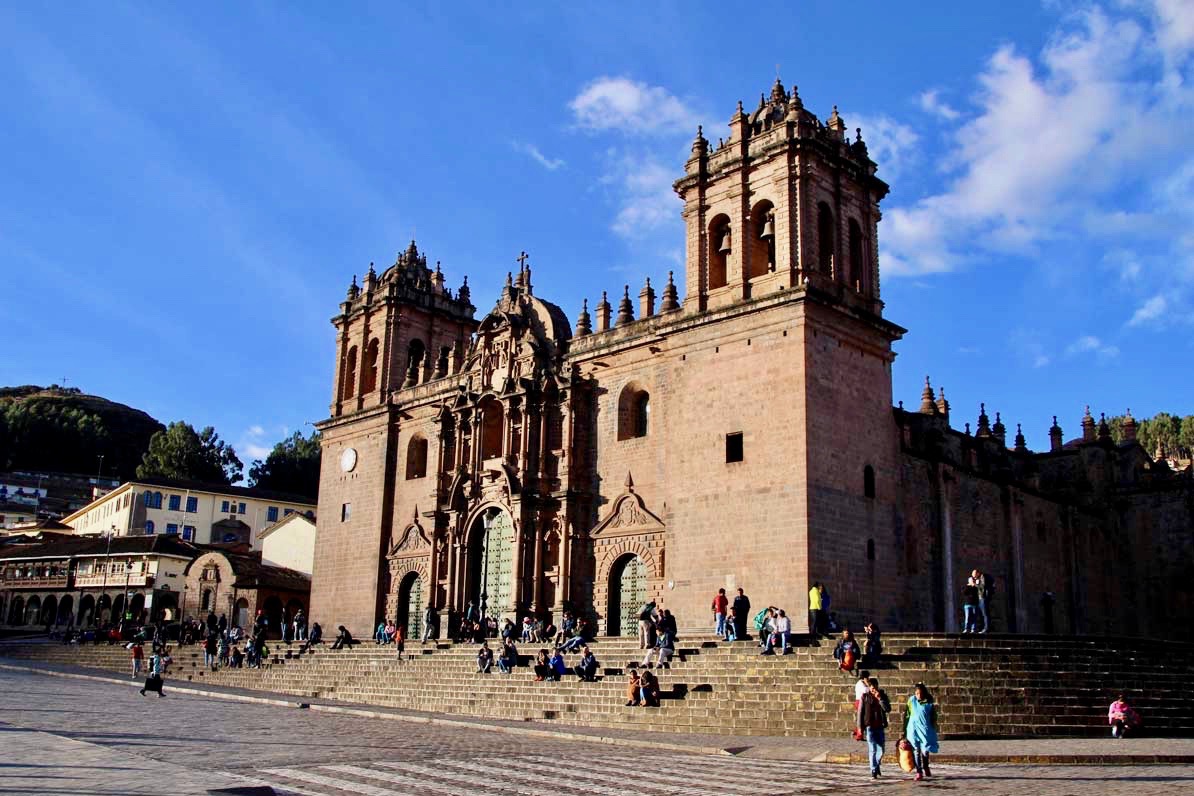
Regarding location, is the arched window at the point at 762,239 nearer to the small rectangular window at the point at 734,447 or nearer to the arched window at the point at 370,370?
the small rectangular window at the point at 734,447

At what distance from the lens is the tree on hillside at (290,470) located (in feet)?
322

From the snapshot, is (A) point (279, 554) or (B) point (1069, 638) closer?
(B) point (1069, 638)

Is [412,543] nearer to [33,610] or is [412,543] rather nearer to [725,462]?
[725,462]

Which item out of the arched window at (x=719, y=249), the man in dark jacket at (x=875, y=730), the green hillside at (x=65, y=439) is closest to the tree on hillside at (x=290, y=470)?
the green hillside at (x=65, y=439)

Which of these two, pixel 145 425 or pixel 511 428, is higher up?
pixel 145 425

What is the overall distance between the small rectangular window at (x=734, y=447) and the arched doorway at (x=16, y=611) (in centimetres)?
5222

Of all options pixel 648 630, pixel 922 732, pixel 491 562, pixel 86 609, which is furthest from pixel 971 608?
pixel 86 609

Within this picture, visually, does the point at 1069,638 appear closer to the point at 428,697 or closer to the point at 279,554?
the point at 428,697

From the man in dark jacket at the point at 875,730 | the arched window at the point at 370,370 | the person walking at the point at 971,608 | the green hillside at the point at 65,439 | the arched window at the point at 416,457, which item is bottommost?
the man in dark jacket at the point at 875,730

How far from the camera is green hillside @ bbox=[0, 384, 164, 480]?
113125mm

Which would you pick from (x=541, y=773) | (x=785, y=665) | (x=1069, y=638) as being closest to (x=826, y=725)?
(x=785, y=665)

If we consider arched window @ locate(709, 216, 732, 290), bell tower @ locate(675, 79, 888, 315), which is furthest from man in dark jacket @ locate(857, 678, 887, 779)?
arched window @ locate(709, 216, 732, 290)

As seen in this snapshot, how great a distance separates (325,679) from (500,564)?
273 inches

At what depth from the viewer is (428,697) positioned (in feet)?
89.1
